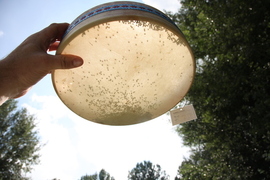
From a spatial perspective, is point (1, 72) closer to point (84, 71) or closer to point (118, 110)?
point (84, 71)

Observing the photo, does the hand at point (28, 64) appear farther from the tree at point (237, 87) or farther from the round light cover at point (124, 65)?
the tree at point (237, 87)

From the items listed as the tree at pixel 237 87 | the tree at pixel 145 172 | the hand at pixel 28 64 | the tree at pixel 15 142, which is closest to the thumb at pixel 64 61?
the hand at pixel 28 64

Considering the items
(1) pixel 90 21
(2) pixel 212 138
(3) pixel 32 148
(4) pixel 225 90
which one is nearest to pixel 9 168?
(3) pixel 32 148

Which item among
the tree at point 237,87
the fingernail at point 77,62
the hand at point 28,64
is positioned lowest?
the fingernail at point 77,62

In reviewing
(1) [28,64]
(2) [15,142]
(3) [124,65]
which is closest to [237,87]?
(3) [124,65]

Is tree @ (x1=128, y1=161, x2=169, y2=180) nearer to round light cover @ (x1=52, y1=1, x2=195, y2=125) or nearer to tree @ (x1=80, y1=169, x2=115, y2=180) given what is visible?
tree @ (x1=80, y1=169, x2=115, y2=180)
